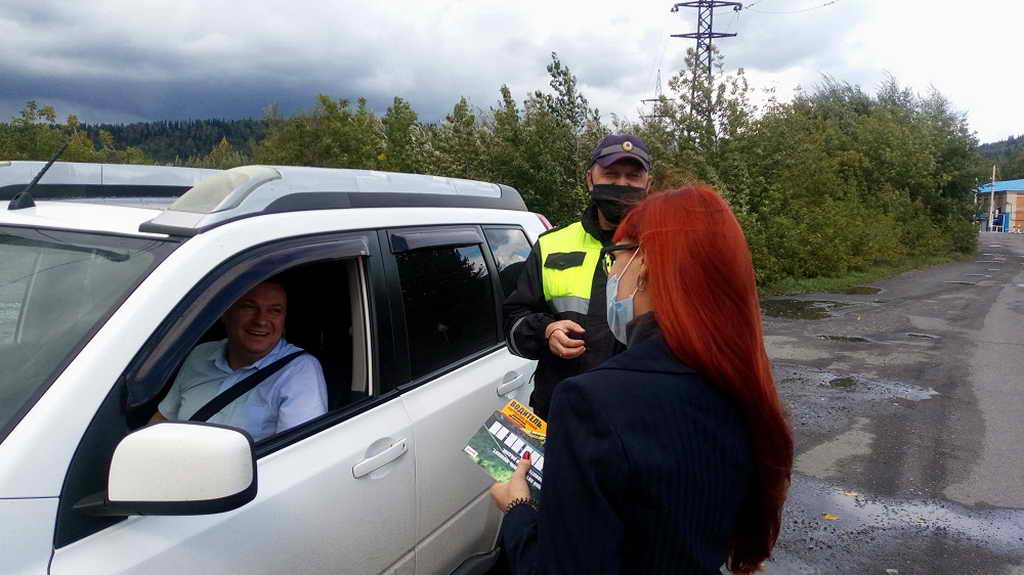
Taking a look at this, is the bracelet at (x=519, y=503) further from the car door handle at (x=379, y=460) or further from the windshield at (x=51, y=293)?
the windshield at (x=51, y=293)

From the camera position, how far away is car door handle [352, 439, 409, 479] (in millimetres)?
2039

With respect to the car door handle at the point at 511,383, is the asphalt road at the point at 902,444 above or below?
below

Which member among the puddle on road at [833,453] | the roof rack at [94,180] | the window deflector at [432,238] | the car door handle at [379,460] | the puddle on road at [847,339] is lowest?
the puddle on road at [847,339]

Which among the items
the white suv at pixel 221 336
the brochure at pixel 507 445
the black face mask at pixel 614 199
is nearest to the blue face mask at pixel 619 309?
the brochure at pixel 507 445

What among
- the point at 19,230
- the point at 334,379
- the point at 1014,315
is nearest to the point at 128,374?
the point at 19,230

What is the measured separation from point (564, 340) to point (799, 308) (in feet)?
42.7

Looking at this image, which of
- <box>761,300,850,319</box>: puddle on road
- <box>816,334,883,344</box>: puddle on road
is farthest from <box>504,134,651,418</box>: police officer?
<box>761,300,850,319</box>: puddle on road

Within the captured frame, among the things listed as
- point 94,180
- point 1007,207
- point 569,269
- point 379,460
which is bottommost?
point 1007,207

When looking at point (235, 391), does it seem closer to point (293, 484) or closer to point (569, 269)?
point (293, 484)

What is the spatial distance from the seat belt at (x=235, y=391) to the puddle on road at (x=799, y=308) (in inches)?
483

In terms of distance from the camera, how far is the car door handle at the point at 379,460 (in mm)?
2039

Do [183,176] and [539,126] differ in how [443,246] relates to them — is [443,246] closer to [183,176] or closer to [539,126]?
[183,176]

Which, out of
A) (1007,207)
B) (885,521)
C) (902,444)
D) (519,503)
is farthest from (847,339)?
(1007,207)

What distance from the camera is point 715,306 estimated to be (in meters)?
1.35
